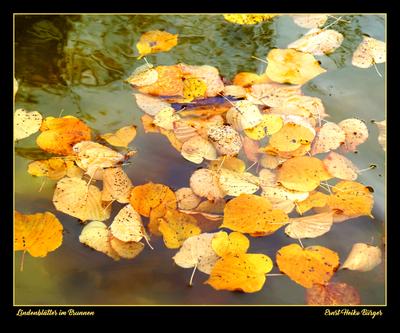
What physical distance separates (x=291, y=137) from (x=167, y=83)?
37 centimetres

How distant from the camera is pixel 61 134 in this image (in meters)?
1.36

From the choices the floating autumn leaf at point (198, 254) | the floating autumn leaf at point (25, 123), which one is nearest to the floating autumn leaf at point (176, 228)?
the floating autumn leaf at point (198, 254)

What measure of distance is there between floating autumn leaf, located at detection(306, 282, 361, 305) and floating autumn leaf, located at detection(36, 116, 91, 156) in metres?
0.71

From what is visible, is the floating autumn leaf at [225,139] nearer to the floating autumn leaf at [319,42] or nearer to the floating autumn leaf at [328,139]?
the floating autumn leaf at [328,139]

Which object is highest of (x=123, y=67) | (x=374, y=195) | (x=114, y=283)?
(x=123, y=67)

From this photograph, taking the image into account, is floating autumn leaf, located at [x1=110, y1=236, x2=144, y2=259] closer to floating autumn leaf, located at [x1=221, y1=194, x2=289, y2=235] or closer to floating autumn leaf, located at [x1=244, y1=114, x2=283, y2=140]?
floating autumn leaf, located at [x1=221, y1=194, x2=289, y2=235]

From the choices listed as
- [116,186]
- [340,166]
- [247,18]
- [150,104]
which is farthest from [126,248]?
[247,18]

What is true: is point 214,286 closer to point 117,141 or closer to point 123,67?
point 117,141

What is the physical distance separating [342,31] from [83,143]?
79cm

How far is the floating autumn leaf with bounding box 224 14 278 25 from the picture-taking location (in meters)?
1.43

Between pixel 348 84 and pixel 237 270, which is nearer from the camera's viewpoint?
pixel 237 270

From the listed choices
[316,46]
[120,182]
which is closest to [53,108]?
[120,182]

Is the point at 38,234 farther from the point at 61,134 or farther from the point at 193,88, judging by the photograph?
the point at 193,88

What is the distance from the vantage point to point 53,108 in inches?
54.1
